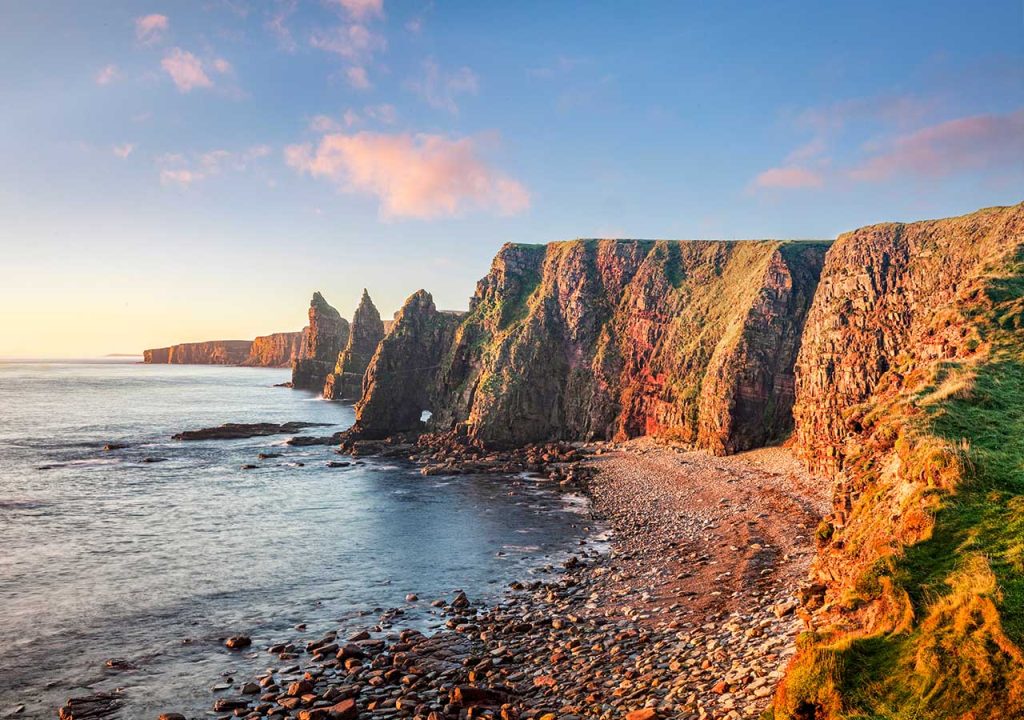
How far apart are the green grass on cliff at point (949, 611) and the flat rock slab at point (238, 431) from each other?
3664 inches

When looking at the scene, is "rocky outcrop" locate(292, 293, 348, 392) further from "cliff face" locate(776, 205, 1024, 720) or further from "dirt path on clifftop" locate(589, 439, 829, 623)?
"cliff face" locate(776, 205, 1024, 720)

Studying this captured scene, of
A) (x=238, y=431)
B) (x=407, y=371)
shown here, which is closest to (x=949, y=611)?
(x=407, y=371)

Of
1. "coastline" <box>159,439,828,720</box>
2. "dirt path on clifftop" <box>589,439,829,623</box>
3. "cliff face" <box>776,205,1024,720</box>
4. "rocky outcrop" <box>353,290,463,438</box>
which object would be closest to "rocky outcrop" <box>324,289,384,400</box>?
"rocky outcrop" <box>353,290,463,438</box>

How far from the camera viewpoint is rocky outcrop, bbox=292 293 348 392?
608 ft

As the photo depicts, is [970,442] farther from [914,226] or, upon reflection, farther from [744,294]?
[744,294]

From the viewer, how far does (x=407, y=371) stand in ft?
301

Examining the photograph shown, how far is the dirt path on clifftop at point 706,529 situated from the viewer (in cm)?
2566

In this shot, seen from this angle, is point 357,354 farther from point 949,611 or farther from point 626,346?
point 949,611

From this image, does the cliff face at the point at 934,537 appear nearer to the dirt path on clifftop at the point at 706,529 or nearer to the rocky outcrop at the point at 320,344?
the dirt path on clifftop at the point at 706,529

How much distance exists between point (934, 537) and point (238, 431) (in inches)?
3814

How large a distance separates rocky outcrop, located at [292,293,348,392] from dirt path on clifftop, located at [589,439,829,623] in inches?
5701

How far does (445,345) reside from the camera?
96.9m

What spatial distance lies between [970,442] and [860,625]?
27.2 ft

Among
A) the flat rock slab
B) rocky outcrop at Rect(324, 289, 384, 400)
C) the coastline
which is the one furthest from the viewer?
rocky outcrop at Rect(324, 289, 384, 400)
